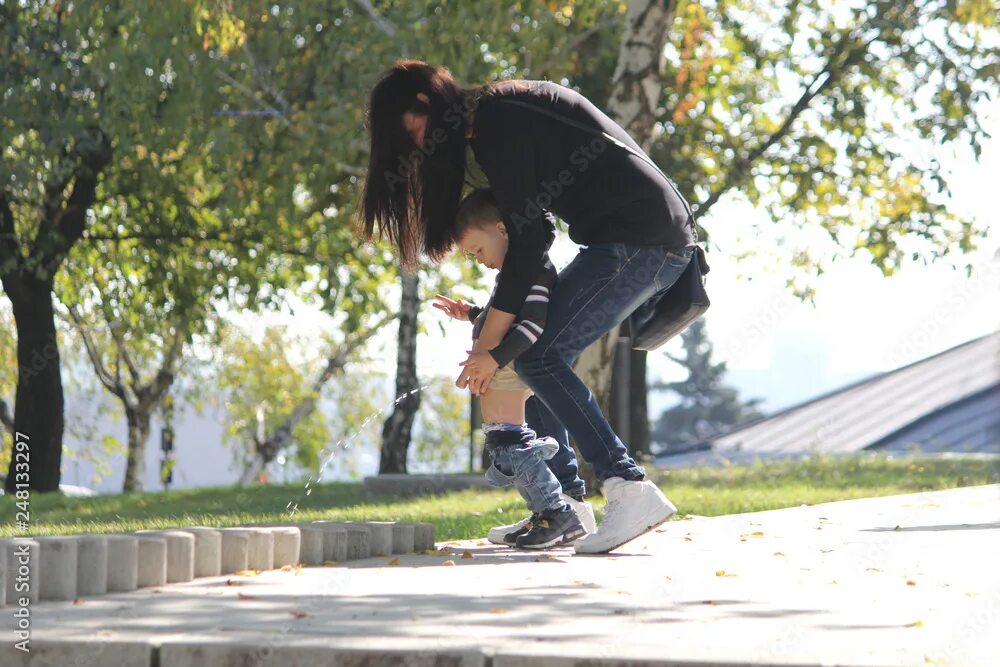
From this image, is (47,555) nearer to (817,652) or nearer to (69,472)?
(817,652)

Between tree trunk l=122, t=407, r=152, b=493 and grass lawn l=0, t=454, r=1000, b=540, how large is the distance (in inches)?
363

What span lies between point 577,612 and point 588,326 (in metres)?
1.80

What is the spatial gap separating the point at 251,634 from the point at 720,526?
150 inches

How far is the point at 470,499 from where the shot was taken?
1180 centimetres

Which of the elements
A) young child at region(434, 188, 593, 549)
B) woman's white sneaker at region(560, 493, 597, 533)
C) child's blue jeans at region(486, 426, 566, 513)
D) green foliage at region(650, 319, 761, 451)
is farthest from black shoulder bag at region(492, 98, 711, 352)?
green foliage at region(650, 319, 761, 451)

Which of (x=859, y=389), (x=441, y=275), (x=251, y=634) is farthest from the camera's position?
(x=859, y=389)

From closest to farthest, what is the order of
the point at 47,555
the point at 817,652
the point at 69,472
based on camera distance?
the point at 817,652 < the point at 47,555 < the point at 69,472

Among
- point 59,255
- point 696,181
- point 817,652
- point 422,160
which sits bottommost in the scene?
point 817,652

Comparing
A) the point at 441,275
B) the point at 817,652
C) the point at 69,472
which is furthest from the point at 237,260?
the point at 69,472

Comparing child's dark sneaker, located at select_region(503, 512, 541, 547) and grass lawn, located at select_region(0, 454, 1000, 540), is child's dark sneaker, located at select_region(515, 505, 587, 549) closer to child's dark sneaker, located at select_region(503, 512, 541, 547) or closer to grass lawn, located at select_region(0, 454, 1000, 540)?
child's dark sneaker, located at select_region(503, 512, 541, 547)

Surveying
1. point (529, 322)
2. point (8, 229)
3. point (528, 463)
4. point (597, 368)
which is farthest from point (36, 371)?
point (529, 322)

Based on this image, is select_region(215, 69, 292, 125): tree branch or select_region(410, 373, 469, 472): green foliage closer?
select_region(215, 69, 292, 125): tree branch

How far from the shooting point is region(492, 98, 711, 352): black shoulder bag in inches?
225

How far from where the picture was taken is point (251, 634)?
339cm
